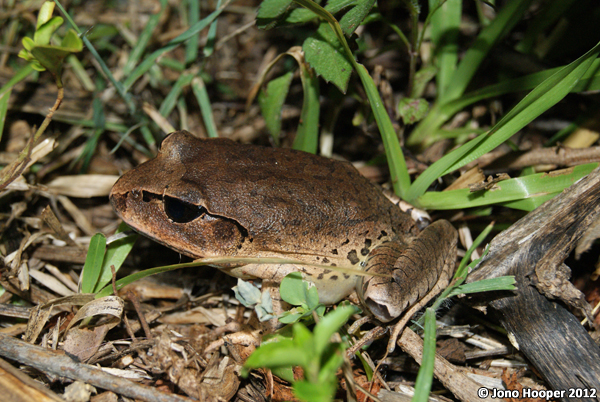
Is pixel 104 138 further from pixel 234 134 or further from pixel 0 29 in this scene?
pixel 0 29

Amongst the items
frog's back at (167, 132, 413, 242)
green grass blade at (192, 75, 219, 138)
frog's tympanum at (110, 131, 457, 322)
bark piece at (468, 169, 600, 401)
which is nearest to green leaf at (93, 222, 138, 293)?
frog's tympanum at (110, 131, 457, 322)

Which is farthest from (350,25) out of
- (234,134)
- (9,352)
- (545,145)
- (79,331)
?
(9,352)

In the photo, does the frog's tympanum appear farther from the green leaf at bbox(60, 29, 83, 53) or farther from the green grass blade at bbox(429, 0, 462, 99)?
the green grass blade at bbox(429, 0, 462, 99)

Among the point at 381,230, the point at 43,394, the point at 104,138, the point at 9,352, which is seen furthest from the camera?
the point at 104,138

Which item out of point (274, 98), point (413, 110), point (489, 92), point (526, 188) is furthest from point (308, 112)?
point (526, 188)

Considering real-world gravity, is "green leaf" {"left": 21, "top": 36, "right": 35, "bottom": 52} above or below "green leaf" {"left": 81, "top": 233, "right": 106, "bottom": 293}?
above

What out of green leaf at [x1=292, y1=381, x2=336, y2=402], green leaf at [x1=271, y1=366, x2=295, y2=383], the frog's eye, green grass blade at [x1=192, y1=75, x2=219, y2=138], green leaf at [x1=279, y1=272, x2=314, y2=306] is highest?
green grass blade at [x1=192, y1=75, x2=219, y2=138]

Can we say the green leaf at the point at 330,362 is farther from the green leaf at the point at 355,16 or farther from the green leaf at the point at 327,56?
the green leaf at the point at 355,16
